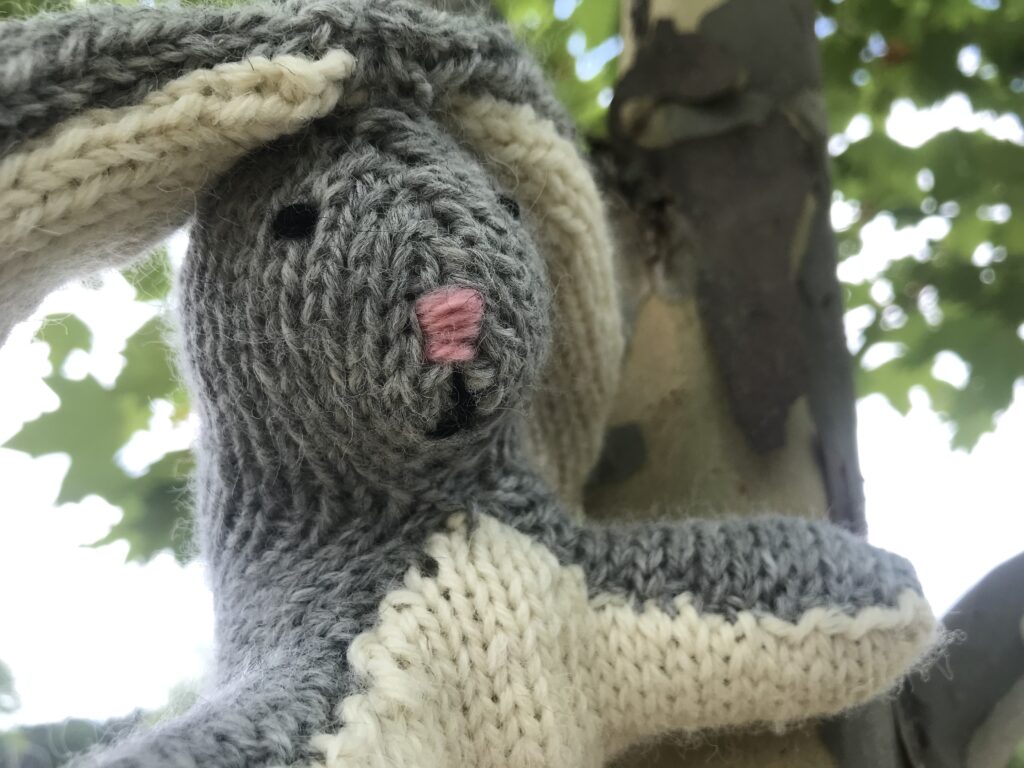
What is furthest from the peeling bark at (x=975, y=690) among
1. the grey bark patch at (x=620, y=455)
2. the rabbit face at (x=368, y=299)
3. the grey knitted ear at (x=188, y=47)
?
the grey knitted ear at (x=188, y=47)

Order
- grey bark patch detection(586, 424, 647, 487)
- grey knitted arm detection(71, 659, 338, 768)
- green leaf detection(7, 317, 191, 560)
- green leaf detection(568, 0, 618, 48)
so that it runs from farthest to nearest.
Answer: green leaf detection(568, 0, 618, 48) → green leaf detection(7, 317, 191, 560) → grey bark patch detection(586, 424, 647, 487) → grey knitted arm detection(71, 659, 338, 768)

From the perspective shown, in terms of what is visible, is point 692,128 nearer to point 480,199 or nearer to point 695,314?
point 695,314

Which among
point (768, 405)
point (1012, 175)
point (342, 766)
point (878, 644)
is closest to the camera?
point (342, 766)

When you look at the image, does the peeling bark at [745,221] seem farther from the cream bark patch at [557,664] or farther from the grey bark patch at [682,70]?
the cream bark patch at [557,664]

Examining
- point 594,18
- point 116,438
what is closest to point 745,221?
point 594,18

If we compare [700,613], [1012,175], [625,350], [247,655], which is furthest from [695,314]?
[1012,175]

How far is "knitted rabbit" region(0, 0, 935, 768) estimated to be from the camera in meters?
0.36

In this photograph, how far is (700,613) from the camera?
43cm

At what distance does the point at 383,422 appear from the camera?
0.37 meters

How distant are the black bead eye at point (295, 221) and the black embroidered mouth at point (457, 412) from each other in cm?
9

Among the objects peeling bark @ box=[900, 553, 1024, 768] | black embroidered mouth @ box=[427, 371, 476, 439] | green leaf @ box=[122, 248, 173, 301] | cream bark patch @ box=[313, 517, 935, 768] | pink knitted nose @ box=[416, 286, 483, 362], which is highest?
green leaf @ box=[122, 248, 173, 301]

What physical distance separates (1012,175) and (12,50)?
0.98 m

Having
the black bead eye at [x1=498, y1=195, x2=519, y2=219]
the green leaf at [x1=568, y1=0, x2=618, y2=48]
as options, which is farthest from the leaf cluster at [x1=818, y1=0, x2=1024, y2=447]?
the black bead eye at [x1=498, y1=195, x2=519, y2=219]

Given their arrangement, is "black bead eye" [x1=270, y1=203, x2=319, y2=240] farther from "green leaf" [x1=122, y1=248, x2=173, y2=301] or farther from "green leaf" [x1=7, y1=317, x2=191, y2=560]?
"green leaf" [x1=7, y1=317, x2=191, y2=560]
